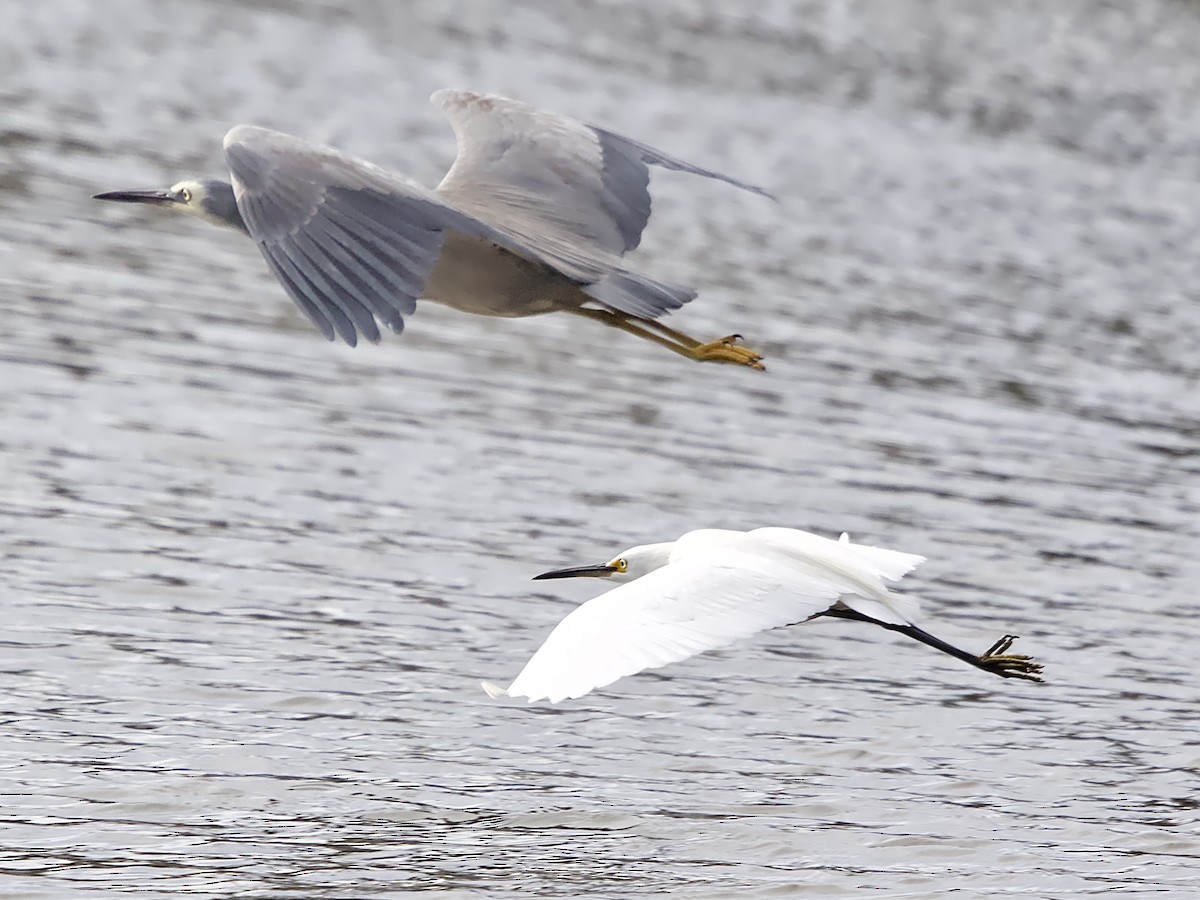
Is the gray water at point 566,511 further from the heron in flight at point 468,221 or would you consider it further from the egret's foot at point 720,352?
the heron in flight at point 468,221

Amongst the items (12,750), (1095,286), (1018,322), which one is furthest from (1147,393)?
(12,750)

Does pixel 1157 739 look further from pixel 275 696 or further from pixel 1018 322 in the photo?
pixel 1018 322

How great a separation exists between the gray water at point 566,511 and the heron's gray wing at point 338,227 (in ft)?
4.95

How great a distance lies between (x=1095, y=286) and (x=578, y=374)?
5.12 m

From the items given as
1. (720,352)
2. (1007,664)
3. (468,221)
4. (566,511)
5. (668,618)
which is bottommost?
(566,511)

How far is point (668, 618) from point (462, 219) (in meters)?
1.39

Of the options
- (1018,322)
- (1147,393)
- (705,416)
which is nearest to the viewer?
(705,416)

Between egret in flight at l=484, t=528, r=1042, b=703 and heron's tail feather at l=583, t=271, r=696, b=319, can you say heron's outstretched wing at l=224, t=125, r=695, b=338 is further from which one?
egret in flight at l=484, t=528, r=1042, b=703

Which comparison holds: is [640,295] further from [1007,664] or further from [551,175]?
[1007,664]

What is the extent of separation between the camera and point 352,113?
17469 mm

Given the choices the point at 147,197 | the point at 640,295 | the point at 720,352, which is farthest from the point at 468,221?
the point at 147,197

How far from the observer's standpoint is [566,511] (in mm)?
9648

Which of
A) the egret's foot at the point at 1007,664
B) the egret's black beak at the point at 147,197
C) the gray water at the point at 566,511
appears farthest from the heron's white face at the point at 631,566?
the egret's black beak at the point at 147,197

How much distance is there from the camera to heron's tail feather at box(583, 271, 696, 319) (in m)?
6.52
